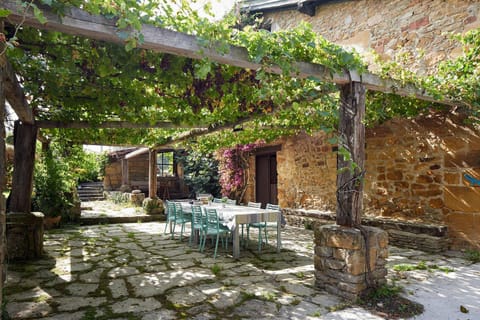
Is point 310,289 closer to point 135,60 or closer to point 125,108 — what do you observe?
point 135,60

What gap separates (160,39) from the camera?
2334 millimetres

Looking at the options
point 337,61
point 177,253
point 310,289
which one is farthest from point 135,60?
point 177,253

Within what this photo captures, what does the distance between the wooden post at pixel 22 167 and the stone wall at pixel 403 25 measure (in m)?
5.26

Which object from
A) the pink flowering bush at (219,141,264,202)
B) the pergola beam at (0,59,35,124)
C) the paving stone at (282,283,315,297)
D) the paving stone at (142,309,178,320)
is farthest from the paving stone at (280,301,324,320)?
the pink flowering bush at (219,141,264,202)

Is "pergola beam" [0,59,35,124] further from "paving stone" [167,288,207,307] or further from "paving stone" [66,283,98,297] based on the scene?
"paving stone" [167,288,207,307]

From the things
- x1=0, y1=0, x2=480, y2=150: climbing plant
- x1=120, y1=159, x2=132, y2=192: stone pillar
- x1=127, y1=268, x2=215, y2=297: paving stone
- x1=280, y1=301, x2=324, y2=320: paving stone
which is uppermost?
x1=0, y1=0, x2=480, y2=150: climbing plant

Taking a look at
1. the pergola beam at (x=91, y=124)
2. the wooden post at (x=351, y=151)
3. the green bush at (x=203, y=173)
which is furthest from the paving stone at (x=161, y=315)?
the green bush at (x=203, y=173)

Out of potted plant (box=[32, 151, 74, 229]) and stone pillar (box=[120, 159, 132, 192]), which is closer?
potted plant (box=[32, 151, 74, 229])

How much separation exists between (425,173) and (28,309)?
559 cm

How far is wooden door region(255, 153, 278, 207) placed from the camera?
31.0 ft

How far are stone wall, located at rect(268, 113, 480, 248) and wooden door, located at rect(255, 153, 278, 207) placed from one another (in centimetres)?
235

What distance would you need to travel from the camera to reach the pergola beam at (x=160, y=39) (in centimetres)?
198

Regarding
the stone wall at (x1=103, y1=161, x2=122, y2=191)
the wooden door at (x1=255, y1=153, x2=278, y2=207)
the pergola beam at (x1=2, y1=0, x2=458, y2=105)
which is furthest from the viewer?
the stone wall at (x1=103, y1=161, x2=122, y2=191)

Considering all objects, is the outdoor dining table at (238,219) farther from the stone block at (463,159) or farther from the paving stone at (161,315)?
the stone block at (463,159)
